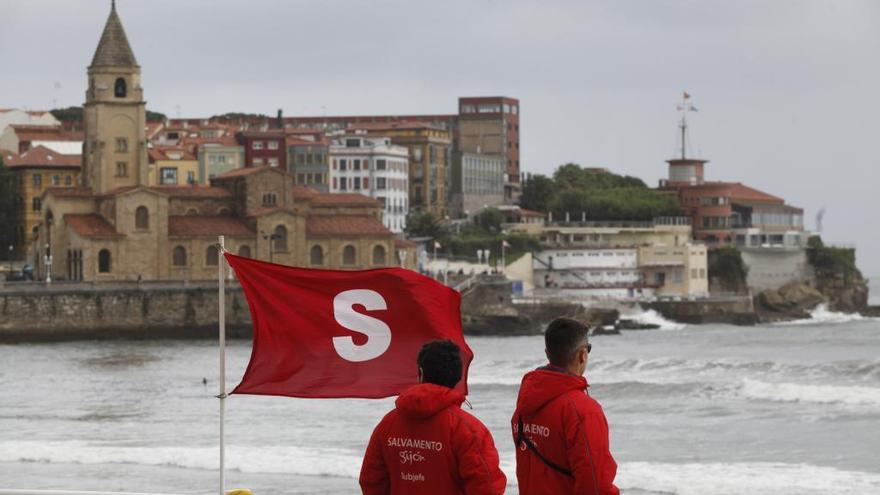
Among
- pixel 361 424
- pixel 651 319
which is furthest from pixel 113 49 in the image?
pixel 361 424

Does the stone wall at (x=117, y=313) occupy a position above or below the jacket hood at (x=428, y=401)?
below

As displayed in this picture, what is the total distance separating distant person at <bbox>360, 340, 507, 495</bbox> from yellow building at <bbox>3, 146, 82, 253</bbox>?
88.3m

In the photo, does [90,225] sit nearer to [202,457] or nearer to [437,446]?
[202,457]

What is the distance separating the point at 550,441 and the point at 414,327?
2353mm

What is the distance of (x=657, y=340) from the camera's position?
77438mm

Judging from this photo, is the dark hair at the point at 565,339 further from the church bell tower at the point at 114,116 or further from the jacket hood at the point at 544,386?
the church bell tower at the point at 114,116

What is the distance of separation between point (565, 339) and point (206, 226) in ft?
252

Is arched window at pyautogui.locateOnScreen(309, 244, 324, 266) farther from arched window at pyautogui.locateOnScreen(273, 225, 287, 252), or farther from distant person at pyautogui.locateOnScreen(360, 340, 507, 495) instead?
distant person at pyautogui.locateOnScreen(360, 340, 507, 495)

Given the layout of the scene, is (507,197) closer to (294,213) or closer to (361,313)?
(294,213)

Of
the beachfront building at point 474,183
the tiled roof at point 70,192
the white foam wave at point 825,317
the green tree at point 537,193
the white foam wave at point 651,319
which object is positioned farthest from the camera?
the beachfront building at point 474,183

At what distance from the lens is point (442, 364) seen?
27.5 feet

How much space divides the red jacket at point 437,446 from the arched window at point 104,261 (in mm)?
73769

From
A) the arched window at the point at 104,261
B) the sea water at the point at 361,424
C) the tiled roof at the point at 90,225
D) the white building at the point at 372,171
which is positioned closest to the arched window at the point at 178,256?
the tiled roof at the point at 90,225

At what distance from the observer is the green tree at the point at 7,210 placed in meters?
96.8
